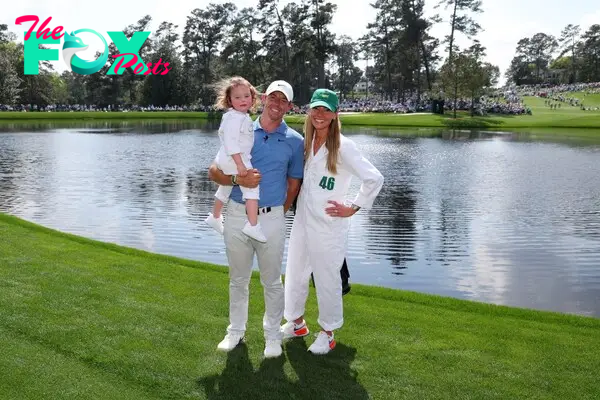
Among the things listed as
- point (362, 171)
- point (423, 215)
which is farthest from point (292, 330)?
point (423, 215)

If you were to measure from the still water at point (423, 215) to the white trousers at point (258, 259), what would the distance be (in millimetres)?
4009

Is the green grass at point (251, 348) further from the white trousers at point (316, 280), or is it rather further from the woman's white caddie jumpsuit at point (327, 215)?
the woman's white caddie jumpsuit at point (327, 215)

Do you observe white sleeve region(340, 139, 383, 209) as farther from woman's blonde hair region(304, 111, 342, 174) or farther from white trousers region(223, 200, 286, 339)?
white trousers region(223, 200, 286, 339)

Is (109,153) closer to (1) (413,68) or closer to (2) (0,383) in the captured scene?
(2) (0,383)

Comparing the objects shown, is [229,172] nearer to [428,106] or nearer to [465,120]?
[465,120]

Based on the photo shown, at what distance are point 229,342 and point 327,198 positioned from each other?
1.37 meters

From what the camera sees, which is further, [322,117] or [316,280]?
[316,280]

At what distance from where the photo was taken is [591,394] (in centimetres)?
422

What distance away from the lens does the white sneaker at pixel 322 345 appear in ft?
15.8

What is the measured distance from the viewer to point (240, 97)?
447 centimetres

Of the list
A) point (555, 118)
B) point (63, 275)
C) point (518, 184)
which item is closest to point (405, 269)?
point (63, 275)

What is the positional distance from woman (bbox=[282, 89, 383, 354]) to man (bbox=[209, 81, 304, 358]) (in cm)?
15

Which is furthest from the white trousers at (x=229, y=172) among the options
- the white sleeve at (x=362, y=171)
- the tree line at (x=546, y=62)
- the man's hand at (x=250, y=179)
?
the tree line at (x=546, y=62)

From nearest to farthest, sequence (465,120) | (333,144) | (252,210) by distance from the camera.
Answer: (252,210), (333,144), (465,120)
